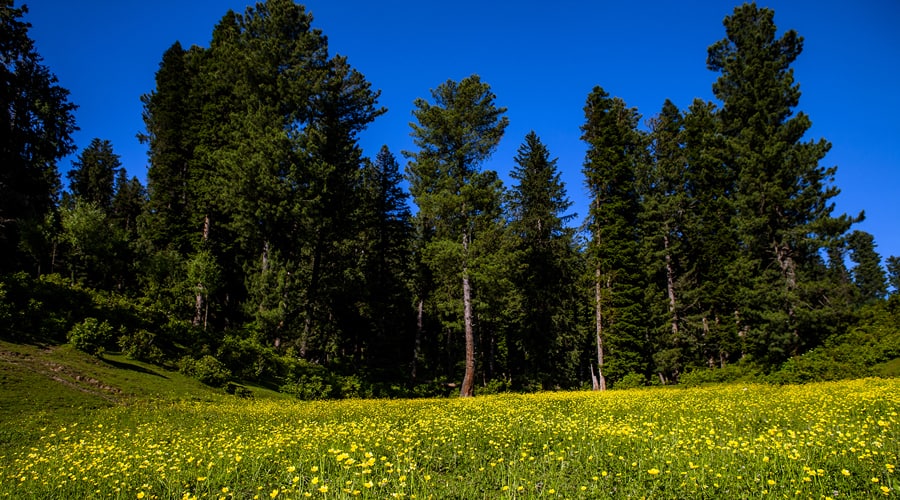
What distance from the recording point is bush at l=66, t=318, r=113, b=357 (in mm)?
15797

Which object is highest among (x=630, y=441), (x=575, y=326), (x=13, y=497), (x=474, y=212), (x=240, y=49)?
(x=240, y=49)

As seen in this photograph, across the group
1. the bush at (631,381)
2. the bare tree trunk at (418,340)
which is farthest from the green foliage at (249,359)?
the bush at (631,381)

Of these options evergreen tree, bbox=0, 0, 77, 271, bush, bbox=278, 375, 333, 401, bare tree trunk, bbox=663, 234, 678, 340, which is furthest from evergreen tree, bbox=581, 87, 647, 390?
evergreen tree, bbox=0, 0, 77, 271

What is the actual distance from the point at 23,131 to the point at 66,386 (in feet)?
70.4

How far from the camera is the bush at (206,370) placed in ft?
58.2

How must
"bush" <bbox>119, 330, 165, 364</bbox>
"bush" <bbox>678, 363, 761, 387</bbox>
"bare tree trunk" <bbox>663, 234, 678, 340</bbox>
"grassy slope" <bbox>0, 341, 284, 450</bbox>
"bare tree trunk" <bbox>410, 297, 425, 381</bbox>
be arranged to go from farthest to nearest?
"bare tree trunk" <bbox>410, 297, 425, 381</bbox> → "bare tree trunk" <bbox>663, 234, 678, 340</bbox> → "bush" <bbox>678, 363, 761, 387</bbox> → "bush" <bbox>119, 330, 165, 364</bbox> → "grassy slope" <bbox>0, 341, 284, 450</bbox>

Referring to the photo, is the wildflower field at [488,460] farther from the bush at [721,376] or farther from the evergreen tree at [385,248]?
the evergreen tree at [385,248]

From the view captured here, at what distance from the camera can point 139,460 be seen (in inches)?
251

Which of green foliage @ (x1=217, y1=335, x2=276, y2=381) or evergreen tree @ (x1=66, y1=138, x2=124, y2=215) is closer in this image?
green foliage @ (x1=217, y1=335, x2=276, y2=381)

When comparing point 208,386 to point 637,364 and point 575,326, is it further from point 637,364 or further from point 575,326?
point 575,326

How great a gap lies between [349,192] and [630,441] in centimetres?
2479

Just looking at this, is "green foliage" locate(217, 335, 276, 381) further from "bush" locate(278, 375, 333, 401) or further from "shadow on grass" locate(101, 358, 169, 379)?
"shadow on grass" locate(101, 358, 169, 379)

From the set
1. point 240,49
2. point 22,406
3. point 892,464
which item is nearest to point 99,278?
point 240,49

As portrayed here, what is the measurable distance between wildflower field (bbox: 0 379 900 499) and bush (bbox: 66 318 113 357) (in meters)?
7.50
